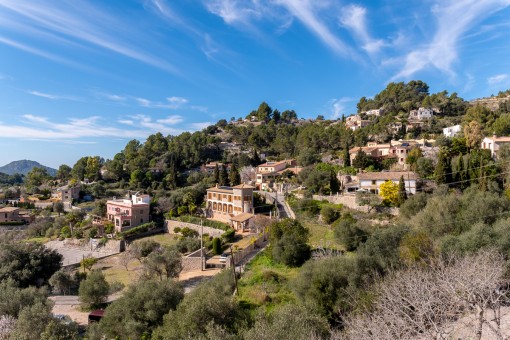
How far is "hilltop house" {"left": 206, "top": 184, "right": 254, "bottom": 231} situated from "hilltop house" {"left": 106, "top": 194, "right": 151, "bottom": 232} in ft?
27.2

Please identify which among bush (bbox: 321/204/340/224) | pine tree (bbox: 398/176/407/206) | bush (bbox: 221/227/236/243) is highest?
pine tree (bbox: 398/176/407/206)

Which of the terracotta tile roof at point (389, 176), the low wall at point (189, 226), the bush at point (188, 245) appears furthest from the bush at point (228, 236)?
the terracotta tile roof at point (389, 176)

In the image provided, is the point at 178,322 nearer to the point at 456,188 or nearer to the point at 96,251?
the point at 456,188

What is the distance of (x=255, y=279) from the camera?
18969 millimetres

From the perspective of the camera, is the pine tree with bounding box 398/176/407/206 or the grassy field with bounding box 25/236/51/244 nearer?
the pine tree with bounding box 398/176/407/206

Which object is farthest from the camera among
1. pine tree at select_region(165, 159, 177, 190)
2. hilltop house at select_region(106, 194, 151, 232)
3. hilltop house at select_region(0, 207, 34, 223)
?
pine tree at select_region(165, 159, 177, 190)

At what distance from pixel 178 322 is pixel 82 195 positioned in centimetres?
4902

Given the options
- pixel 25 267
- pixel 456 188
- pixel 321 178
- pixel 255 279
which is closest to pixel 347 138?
pixel 321 178

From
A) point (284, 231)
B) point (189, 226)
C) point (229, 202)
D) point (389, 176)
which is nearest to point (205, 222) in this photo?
point (189, 226)

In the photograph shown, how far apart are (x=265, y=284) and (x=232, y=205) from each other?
17.0 meters

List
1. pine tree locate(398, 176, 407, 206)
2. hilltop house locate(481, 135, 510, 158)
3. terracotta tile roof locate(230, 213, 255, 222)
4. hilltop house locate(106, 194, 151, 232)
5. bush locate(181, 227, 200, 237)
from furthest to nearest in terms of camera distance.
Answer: hilltop house locate(106, 194, 151, 232)
bush locate(181, 227, 200, 237)
terracotta tile roof locate(230, 213, 255, 222)
hilltop house locate(481, 135, 510, 158)
pine tree locate(398, 176, 407, 206)

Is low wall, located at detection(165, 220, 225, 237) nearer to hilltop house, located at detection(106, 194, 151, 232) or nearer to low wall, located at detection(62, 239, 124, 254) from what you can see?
hilltop house, located at detection(106, 194, 151, 232)

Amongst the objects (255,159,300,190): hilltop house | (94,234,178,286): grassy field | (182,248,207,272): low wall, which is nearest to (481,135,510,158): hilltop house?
(255,159,300,190): hilltop house

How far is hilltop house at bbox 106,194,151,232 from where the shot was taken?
37656mm
